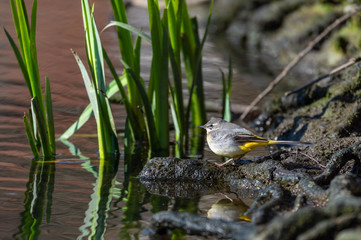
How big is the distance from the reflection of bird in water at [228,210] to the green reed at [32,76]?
5.78 feet

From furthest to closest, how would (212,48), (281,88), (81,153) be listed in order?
(212,48) < (281,88) < (81,153)

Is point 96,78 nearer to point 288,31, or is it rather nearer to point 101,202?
point 101,202

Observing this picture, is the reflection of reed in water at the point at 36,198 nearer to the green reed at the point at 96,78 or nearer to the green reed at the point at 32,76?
the green reed at the point at 32,76

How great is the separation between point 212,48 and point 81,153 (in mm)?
7126

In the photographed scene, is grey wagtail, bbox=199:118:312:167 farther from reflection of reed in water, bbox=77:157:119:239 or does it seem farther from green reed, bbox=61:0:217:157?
reflection of reed in water, bbox=77:157:119:239

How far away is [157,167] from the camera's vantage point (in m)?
4.52

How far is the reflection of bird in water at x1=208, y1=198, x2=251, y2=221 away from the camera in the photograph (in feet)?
12.2

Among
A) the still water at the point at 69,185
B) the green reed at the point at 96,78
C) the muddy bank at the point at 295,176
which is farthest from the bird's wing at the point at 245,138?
the green reed at the point at 96,78

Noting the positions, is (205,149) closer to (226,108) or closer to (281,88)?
(226,108)

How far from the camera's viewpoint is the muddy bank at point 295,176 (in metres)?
2.72

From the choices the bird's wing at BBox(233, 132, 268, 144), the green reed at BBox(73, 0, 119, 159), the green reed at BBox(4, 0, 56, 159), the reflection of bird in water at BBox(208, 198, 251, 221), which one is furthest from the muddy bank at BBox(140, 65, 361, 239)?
the green reed at BBox(4, 0, 56, 159)

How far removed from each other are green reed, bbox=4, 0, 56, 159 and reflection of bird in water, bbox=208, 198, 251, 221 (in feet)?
Result: 5.78

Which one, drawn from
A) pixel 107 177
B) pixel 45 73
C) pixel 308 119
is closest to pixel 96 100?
pixel 107 177

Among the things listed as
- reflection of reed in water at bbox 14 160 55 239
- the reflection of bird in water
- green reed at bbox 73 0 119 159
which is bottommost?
the reflection of bird in water
